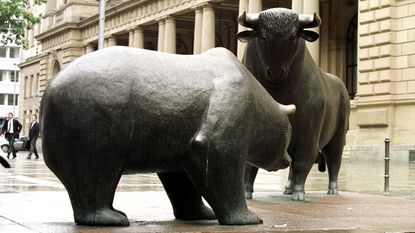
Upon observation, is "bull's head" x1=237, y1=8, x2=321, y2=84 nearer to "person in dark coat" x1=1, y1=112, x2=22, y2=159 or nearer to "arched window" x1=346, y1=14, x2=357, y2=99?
"person in dark coat" x1=1, y1=112, x2=22, y2=159

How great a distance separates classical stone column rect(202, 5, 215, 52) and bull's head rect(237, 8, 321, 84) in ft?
108

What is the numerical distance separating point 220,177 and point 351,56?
34974 millimetres

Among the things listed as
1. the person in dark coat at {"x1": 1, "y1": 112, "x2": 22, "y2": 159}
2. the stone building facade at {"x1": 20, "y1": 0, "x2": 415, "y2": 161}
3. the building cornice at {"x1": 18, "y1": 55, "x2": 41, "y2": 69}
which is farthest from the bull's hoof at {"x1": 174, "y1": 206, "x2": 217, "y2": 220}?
the building cornice at {"x1": 18, "y1": 55, "x2": 41, "y2": 69}

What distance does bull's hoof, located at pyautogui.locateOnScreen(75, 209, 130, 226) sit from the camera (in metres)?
4.85

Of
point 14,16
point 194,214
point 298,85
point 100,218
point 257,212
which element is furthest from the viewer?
point 14,16

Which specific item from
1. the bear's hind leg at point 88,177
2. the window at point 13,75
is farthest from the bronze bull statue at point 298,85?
the window at point 13,75

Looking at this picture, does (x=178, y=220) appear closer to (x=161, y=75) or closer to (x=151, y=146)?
(x=151, y=146)

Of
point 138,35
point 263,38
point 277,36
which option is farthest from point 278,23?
point 138,35

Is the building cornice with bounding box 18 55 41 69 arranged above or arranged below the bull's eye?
above

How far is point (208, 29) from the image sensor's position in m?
40.6

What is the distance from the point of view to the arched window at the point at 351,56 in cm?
3819

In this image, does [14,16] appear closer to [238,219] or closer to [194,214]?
[194,214]

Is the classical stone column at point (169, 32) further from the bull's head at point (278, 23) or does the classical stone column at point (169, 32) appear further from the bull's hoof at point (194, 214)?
the bull's hoof at point (194, 214)

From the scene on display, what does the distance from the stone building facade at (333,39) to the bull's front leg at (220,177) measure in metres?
21.1
